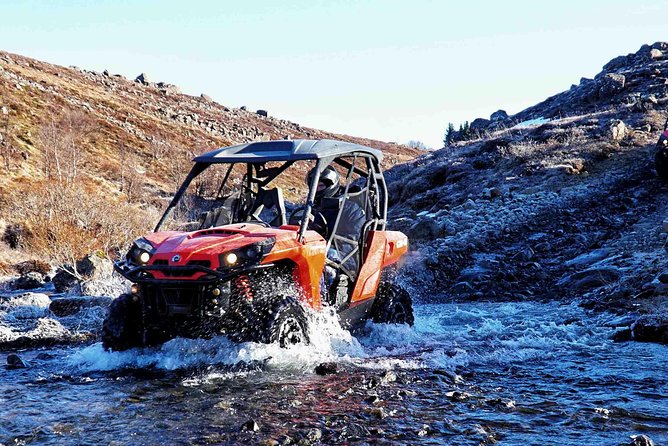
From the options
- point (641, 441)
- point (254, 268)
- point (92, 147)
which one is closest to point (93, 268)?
point (254, 268)

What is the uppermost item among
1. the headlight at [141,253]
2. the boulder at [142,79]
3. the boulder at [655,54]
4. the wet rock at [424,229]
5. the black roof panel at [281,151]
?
the boulder at [142,79]

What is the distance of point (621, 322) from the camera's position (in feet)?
26.3

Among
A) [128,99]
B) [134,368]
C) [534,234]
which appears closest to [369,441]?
[134,368]

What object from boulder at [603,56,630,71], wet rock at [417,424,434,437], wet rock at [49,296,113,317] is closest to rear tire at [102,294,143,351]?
wet rock at [417,424,434,437]

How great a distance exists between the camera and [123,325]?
6141 millimetres

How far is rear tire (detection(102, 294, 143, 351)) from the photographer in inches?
242

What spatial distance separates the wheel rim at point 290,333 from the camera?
5758 mm

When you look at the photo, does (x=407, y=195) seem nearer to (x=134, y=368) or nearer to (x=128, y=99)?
(x=134, y=368)

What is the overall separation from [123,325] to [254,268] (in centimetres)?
149

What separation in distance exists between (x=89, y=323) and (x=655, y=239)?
972 centimetres

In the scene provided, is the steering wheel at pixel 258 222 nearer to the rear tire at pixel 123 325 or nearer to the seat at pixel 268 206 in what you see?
the seat at pixel 268 206

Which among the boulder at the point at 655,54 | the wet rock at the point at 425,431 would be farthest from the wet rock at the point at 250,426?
the boulder at the point at 655,54

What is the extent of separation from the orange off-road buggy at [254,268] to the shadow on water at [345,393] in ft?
0.92

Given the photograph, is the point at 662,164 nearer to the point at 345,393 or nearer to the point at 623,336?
the point at 623,336
